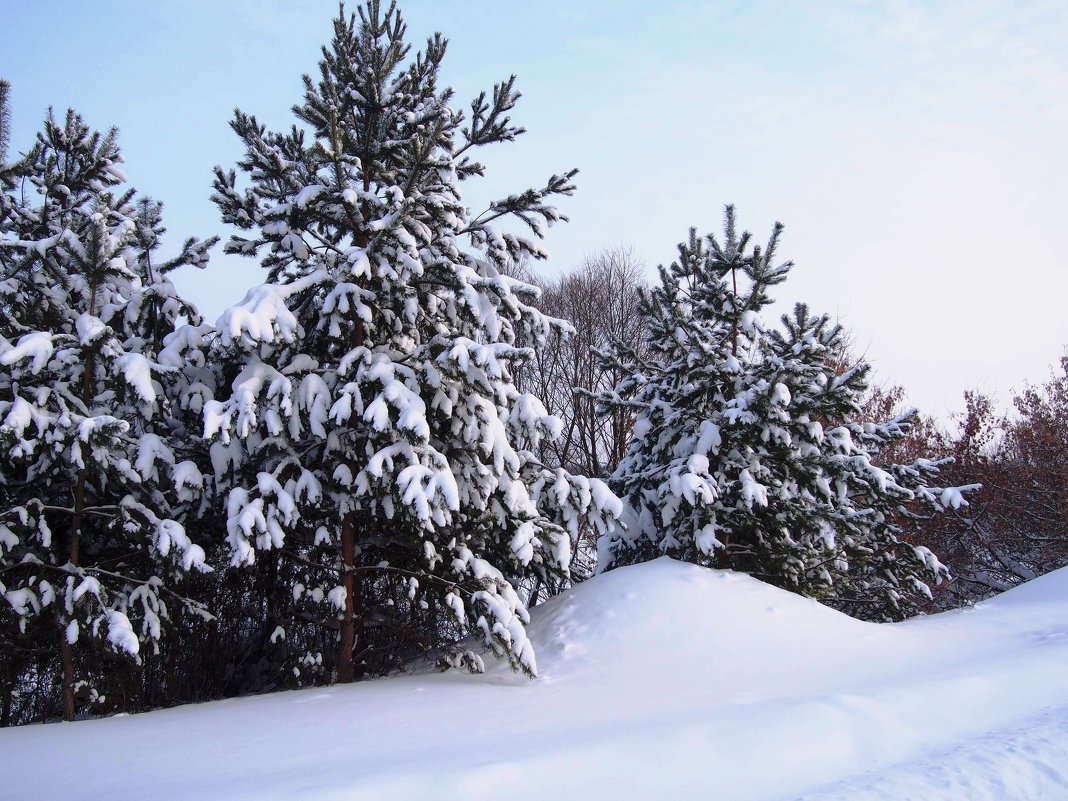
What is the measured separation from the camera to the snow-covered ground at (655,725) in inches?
151

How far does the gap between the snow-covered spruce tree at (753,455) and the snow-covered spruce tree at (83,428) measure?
4.71 meters

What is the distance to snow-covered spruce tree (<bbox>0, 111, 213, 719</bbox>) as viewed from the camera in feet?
18.7

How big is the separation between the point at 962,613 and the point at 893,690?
4884 millimetres

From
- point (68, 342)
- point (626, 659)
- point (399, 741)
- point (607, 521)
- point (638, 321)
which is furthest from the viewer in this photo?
point (638, 321)

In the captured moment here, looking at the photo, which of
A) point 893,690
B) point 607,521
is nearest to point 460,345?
point 607,521

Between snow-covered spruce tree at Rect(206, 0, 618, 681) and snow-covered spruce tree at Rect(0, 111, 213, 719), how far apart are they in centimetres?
71

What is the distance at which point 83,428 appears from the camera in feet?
18.1

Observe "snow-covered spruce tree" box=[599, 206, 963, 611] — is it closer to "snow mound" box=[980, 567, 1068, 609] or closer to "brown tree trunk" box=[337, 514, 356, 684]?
"snow mound" box=[980, 567, 1068, 609]

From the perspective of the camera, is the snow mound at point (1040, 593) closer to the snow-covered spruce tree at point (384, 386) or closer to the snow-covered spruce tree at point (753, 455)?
the snow-covered spruce tree at point (753, 455)

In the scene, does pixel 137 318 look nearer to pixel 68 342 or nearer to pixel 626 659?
pixel 68 342

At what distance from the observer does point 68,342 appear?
6.26 meters

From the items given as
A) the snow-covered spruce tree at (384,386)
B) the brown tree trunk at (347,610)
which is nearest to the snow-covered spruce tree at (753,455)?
the snow-covered spruce tree at (384,386)

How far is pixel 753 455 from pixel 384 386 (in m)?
4.76

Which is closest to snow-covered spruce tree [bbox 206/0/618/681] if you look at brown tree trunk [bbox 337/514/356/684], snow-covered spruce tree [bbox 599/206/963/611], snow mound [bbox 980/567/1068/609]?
brown tree trunk [bbox 337/514/356/684]
